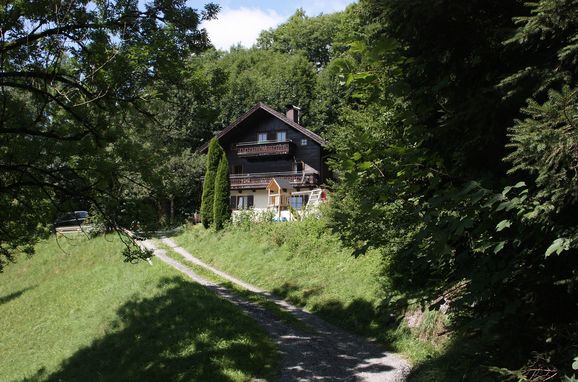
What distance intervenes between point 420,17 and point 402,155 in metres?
1.17

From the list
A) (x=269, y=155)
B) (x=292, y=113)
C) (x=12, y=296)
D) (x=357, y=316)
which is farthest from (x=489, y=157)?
(x=292, y=113)

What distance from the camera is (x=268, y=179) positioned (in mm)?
40188

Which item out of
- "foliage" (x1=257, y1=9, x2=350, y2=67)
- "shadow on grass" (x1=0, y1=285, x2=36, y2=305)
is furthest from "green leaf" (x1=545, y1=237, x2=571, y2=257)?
"foliage" (x1=257, y1=9, x2=350, y2=67)

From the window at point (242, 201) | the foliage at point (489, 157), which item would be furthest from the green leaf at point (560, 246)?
the window at point (242, 201)

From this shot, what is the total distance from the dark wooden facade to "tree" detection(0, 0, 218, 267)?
95.1ft

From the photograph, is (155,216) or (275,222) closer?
(155,216)

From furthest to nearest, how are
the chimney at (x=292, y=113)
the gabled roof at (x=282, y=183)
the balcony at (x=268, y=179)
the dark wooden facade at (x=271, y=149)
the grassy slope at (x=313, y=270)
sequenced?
the chimney at (x=292, y=113)
the dark wooden facade at (x=271, y=149)
the balcony at (x=268, y=179)
the gabled roof at (x=282, y=183)
the grassy slope at (x=313, y=270)

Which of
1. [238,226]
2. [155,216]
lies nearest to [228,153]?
[238,226]

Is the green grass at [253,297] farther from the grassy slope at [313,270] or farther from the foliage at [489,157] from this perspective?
the foliage at [489,157]

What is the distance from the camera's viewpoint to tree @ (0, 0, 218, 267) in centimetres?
797

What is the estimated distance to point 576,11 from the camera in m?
2.73

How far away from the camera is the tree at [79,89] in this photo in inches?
314

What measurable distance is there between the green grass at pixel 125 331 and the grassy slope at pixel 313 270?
267cm

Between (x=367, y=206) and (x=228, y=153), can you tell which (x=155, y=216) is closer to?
(x=367, y=206)
